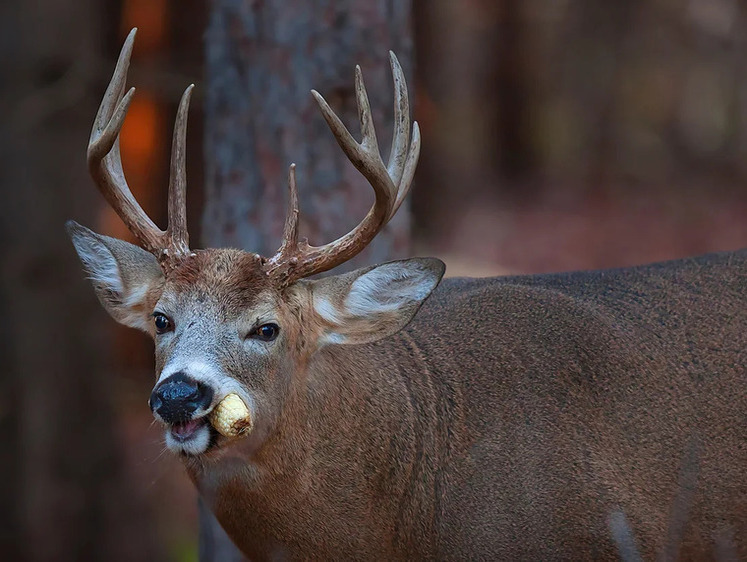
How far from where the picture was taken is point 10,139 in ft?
34.6

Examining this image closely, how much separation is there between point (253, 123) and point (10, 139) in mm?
4138

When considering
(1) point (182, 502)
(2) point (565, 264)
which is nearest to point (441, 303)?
(1) point (182, 502)

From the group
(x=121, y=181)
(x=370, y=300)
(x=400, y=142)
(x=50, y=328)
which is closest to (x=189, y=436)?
(x=370, y=300)

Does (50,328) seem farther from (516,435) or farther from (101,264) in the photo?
(516,435)

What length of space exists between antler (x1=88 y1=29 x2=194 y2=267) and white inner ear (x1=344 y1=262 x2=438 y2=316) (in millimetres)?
843

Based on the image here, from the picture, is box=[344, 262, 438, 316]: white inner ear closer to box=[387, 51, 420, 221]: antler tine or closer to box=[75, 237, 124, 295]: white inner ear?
box=[387, 51, 420, 221]: antler tine

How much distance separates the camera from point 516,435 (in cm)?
572

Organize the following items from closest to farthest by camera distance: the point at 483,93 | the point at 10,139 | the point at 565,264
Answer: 1. the point at 10,139
2. the point at 565,264
3. the point at 483,93

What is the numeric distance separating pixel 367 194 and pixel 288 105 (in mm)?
762

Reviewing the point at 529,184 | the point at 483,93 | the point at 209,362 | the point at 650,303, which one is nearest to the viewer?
the point at 209,362

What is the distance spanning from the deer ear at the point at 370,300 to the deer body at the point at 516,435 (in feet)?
0.70

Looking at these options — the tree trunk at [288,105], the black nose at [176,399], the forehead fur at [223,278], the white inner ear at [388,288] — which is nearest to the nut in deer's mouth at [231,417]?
the black nose at [176,399]

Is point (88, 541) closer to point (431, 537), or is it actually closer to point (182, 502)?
point (182, 502)

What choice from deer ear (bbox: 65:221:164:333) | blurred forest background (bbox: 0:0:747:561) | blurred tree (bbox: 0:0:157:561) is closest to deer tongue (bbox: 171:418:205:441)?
blurred forest background (bbox: 0:0:747:561)
